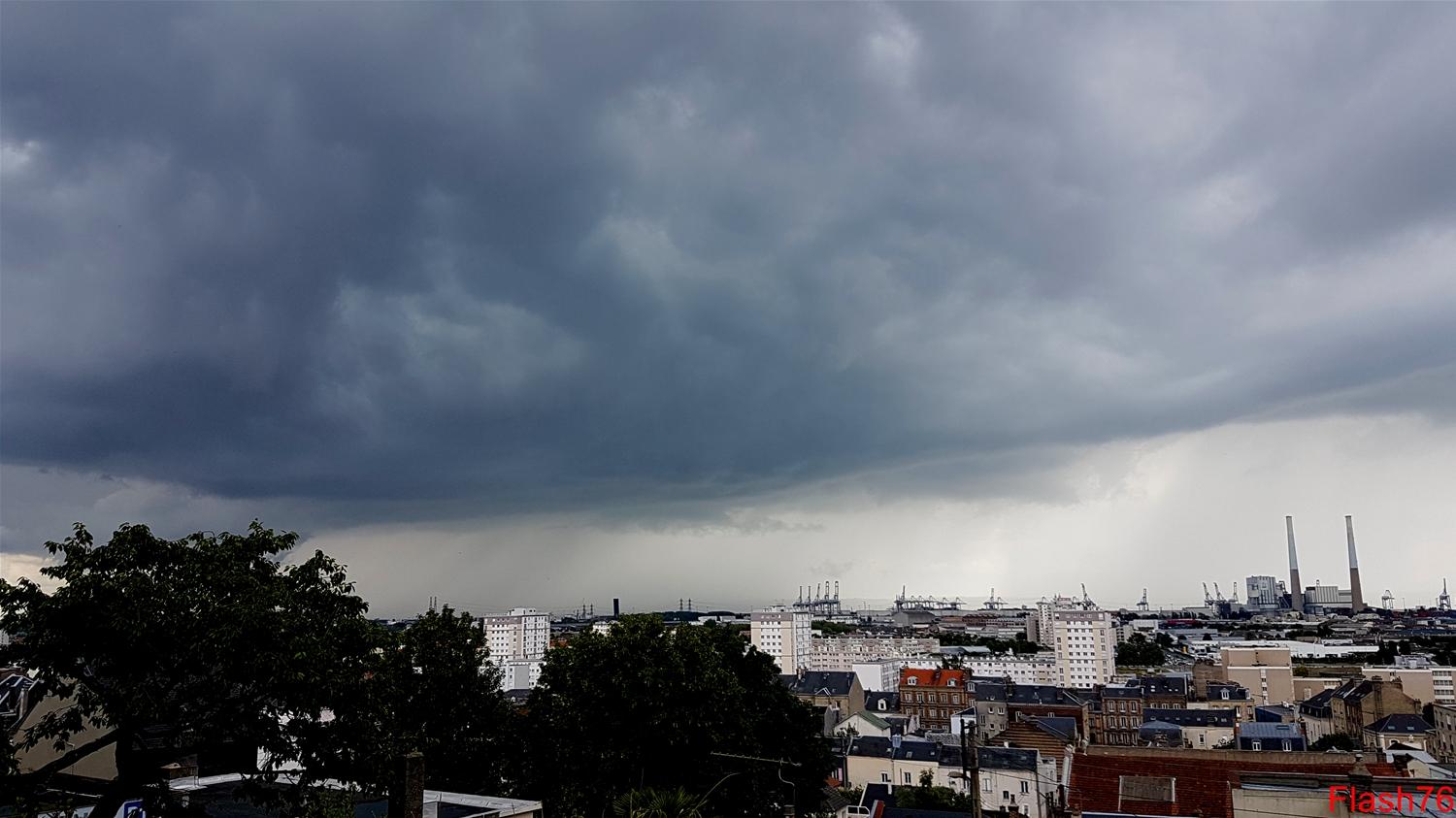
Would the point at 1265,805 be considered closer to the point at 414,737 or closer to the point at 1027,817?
the point at 414,737

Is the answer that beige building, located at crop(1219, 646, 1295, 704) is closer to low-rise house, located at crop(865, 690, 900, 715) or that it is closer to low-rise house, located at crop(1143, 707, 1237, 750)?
low-rise house, located at crop(1143, 707, 1237, 750)

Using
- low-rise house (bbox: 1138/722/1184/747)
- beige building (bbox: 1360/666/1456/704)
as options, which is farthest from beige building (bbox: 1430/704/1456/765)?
beige building (bbox: 1360/666/1456/704)

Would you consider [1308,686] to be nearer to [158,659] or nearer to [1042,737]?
[1042,737]

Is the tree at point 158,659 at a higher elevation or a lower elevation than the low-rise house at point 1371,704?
higher

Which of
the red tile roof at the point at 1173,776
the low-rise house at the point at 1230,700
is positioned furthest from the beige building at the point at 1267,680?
the red tile roof at the point at 1173,776

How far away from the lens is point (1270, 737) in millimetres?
82500

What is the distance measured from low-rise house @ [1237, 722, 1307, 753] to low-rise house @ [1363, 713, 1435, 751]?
8.13 meters

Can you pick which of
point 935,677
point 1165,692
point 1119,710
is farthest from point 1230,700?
point 935,677

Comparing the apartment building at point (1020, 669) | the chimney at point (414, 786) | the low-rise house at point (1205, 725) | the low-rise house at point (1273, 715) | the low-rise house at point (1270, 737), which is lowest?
the apartment building at point (1020, 669)

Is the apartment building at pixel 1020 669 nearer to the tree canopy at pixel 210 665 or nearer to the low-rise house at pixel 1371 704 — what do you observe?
the low-rise house at pixel 1371 704

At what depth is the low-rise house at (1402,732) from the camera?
286 feet

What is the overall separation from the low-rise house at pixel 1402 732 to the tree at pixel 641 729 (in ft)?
268

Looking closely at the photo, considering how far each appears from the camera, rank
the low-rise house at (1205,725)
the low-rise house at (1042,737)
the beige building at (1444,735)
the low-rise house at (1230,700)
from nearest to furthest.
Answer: the low-rise house at (1042,737) → the beige building at (1444,735) → the low-rise house at (1205,725) → the low-rise house at (1230,700)

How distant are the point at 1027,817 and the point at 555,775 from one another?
3950 centimetres
